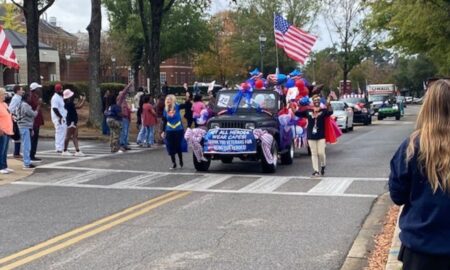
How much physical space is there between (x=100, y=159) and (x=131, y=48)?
50038 millimetres

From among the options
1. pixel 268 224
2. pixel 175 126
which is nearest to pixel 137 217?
pixel 268 224

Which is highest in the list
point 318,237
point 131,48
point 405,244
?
point 131,48

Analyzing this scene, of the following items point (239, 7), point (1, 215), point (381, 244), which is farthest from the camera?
point (239, 7)

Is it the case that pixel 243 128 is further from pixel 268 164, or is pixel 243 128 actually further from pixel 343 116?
pixel 343 116

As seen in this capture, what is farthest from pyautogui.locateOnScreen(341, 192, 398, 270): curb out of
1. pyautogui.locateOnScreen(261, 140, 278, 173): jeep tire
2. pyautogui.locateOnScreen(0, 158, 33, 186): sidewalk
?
pyautogui.locateOnScreen(0, 158, 33, 186): sidewalk

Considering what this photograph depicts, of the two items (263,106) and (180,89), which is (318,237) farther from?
(180,89)

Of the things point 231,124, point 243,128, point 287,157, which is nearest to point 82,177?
point 231,124

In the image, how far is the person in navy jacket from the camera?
134 inches

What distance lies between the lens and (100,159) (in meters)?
16.9

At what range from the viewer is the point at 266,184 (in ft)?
40.8

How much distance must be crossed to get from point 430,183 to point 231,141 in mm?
10242

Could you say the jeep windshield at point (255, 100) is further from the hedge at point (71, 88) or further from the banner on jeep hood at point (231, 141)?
the hedge at point (71, 88)

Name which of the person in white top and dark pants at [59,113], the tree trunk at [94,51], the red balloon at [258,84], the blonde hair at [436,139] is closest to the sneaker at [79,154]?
the person in white top and dark pants at [59,113]

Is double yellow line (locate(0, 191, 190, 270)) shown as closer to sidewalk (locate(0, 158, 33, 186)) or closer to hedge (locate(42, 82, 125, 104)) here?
sidewalk (locate(0, 158, 33, 186))
